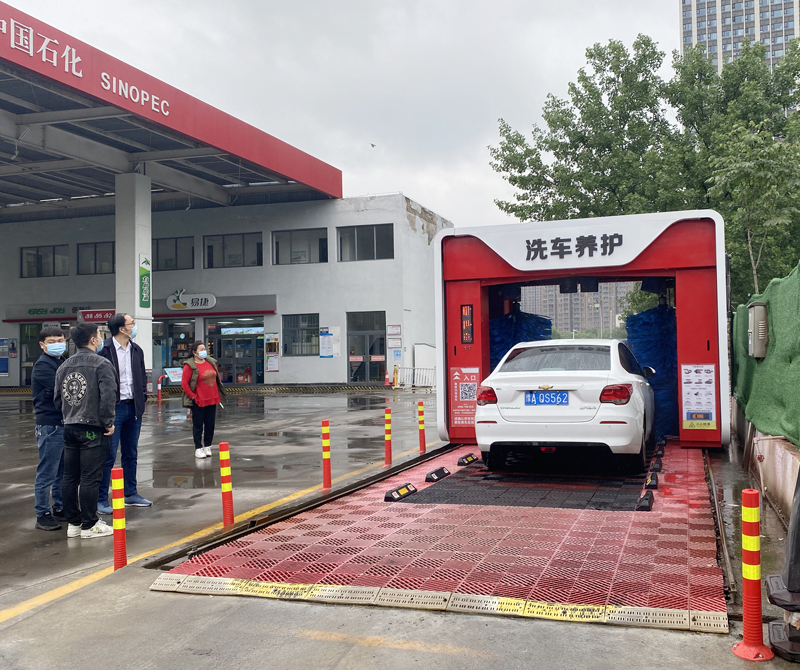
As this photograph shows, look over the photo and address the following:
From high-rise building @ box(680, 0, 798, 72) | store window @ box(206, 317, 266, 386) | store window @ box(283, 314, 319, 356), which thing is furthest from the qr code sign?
high-rise building @ box(680, 0, 798, 72)

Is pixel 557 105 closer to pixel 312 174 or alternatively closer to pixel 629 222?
pixel 312 174

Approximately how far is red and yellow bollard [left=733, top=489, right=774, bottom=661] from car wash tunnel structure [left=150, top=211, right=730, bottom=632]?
280 millimetres

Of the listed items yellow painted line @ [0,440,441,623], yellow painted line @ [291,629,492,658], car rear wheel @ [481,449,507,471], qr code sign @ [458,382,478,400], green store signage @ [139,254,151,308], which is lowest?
yellow painted line @ [0,440,441,623]

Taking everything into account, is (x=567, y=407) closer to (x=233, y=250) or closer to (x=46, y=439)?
(x=46, y=439)

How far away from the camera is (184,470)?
1060cm

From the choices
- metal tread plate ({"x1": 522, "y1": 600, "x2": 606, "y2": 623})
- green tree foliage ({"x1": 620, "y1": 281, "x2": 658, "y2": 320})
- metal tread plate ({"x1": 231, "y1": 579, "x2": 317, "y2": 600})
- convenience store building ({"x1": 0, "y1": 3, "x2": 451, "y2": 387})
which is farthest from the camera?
convenience store building ({"x1": 0, "y1": 3, "x2": 451, "y2": 387})

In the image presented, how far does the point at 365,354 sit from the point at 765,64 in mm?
18109

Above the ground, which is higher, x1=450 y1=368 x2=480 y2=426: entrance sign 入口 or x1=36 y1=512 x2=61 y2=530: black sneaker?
x1=450 y1=368 x2=480 y2=426: entrance sign 入口

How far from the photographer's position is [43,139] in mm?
22781

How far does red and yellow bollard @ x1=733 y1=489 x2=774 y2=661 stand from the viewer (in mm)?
3676

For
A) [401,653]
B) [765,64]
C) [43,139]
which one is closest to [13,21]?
[43,139]

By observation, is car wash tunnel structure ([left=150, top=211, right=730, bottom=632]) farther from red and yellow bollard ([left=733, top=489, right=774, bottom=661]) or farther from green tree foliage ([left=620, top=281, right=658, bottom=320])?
green tree foliage ([left=620, top=281, right=658, bottom=320])

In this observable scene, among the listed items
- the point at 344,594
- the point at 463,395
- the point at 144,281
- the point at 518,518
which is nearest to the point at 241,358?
the point at 144,281

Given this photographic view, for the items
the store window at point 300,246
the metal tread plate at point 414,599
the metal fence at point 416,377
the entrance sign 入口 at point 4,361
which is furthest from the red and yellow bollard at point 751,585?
the entrance sign 入口 at point 4,361
